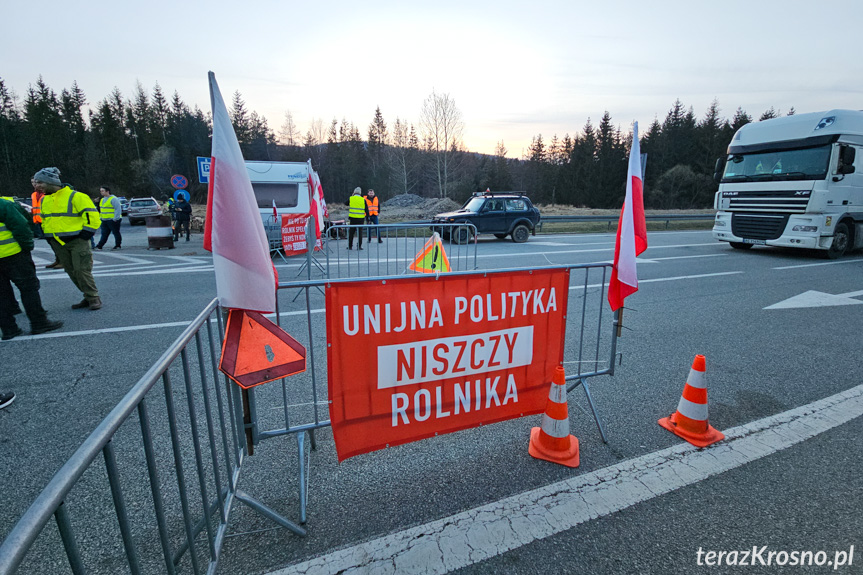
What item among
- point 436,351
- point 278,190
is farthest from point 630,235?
point 278,190

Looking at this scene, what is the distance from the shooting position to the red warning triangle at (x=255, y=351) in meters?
2.16

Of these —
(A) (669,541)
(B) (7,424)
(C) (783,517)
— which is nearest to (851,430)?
(C) (783,517)

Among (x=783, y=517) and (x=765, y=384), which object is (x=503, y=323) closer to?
(x=783, y=517)

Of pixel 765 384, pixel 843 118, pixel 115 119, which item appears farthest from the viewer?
pixel 115 119

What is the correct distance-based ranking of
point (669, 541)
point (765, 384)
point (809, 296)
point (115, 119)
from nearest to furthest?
point (669, 541)
point (765, 384)
point (809, 296)
point (115, 119)

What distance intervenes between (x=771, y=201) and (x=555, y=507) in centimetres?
1225

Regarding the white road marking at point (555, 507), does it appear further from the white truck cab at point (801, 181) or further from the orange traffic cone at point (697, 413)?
the white truck cab at point (801, 181)

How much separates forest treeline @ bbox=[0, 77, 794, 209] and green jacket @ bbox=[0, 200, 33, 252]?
43764 millimetres

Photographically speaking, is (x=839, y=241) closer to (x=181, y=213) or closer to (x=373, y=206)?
(x=373, y=206)

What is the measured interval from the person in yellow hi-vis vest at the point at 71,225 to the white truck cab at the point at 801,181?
A: 14.6 meters

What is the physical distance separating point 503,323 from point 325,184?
66.8 m

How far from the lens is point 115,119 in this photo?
6331 cm

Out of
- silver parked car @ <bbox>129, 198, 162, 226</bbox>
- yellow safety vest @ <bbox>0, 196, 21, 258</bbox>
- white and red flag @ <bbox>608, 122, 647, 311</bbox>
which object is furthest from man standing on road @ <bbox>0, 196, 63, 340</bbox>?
silver parked car @ <bbox>129, 198, 162, 226</bbox>

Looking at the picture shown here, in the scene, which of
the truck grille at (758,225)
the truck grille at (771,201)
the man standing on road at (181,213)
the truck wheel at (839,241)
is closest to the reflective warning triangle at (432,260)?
the truck grille at (771,201)
